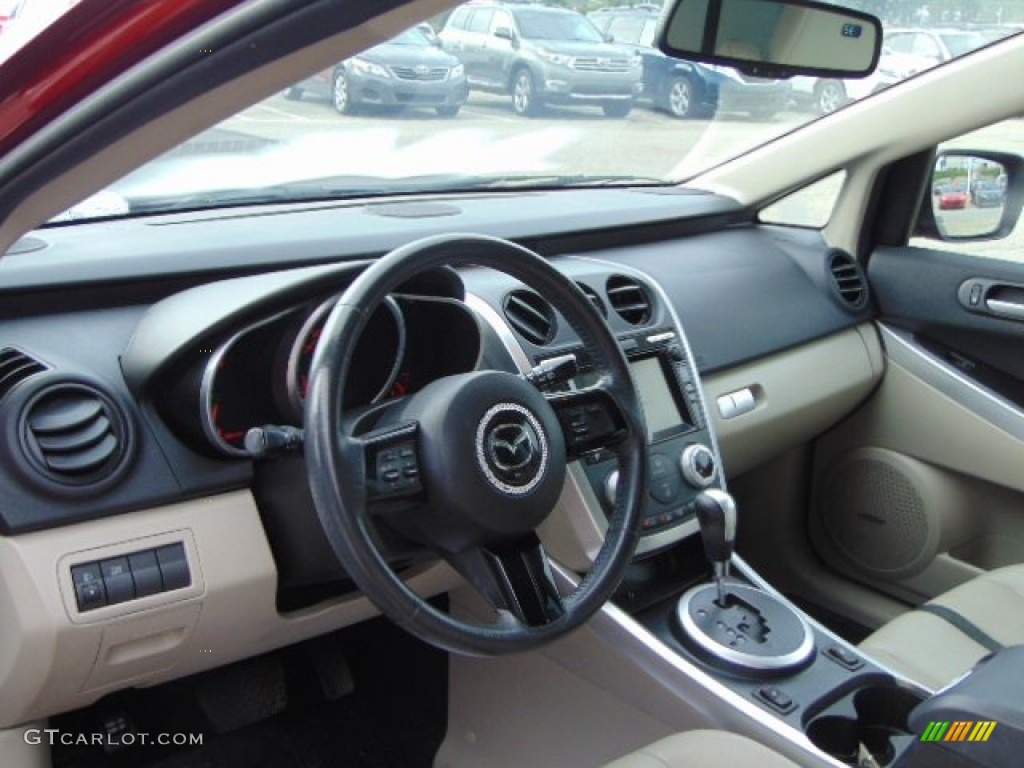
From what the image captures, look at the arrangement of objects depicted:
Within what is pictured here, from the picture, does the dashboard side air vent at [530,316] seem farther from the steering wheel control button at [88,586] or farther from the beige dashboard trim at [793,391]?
the steering wheel control button at [88,586]

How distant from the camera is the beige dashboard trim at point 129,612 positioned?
1.71 m

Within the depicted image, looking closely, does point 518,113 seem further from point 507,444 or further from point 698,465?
point 507,444

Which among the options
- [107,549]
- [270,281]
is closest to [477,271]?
[270,281]

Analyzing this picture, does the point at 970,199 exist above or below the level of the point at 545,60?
below

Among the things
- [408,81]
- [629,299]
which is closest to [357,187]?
[408,81]

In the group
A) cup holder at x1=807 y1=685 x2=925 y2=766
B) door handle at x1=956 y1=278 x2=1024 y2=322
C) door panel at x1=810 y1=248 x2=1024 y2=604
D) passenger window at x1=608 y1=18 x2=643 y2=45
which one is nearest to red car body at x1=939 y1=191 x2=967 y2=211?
door panel at x1=810 y1=248 x2=1024 y2=604

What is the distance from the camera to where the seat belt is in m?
2.30

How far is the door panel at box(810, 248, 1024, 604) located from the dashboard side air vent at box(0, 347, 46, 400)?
2.19m

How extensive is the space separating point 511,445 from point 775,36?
3.39ft

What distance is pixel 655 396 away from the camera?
7.85 feet

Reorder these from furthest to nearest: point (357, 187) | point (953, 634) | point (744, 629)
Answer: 1. point (357, 187)
2. point (953, 634)
3. point (744, 629)

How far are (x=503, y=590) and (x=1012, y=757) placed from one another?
0.69 meters

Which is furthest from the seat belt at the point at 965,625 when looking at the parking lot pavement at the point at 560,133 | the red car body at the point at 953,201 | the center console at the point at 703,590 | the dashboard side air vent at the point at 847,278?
the parking lot pavement at the point at 560,133

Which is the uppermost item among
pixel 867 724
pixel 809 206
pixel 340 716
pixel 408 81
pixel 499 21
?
pixel 499 21
